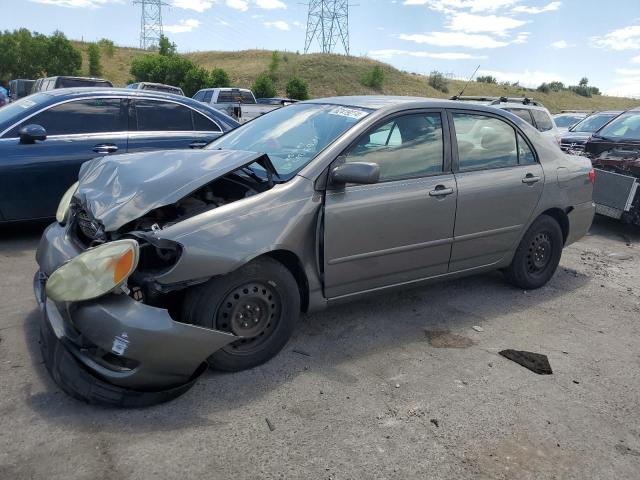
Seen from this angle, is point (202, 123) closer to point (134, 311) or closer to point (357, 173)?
point (357, 173)

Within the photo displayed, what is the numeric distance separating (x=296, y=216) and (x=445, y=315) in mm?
1789

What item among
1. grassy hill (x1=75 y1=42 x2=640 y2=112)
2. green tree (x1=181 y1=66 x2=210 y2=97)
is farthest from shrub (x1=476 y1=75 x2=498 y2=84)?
green tree (x1=181 y1=66 x2=210 y2=97)

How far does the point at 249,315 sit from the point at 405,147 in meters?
1.76

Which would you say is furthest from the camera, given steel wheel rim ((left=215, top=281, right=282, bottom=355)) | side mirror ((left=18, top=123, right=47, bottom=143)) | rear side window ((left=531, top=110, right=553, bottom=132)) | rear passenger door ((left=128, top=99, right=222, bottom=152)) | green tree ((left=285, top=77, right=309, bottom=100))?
green tree ((left=285, top=77, right=309, bottom=100))

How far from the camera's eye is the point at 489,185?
4.37 m

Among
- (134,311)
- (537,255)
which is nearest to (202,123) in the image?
(537,255)

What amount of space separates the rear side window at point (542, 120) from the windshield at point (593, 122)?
181 cm

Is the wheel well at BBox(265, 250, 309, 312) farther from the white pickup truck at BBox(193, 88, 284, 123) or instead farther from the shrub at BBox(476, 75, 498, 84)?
the shrub at BBox(476, 75, 498, 84)

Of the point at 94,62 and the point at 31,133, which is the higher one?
the point at 94,62

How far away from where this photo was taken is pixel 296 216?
3.37 m

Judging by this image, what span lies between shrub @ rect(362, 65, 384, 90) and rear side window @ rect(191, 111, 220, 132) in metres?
48.0

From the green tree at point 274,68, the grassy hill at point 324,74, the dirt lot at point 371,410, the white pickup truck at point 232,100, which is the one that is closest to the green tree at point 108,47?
the grassy hill at point 324,74


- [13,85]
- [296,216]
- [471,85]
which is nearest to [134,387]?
[296,216]

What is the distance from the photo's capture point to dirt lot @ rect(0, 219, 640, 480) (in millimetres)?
2520
